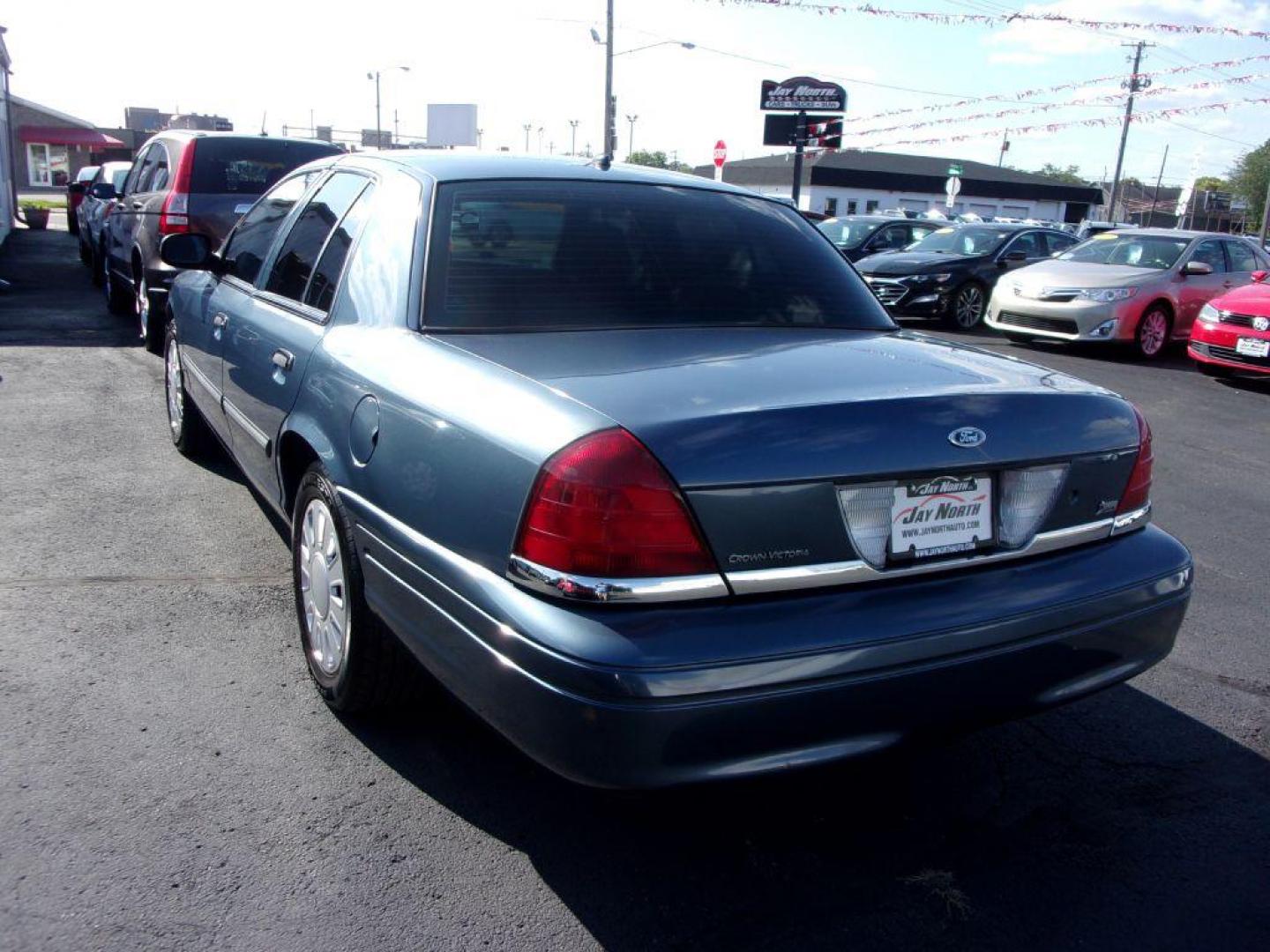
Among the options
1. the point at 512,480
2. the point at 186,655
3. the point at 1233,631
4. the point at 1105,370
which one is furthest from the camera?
the point at 1105,370

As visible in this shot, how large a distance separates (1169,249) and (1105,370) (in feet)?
8.15

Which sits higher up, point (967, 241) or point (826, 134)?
point (826, 134)

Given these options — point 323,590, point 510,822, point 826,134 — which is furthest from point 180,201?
point 826,134

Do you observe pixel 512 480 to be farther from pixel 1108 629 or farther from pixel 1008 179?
pixel 1008 179

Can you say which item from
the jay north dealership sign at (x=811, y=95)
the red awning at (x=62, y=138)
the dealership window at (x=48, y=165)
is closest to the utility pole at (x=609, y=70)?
the jay north dealership sign at (x=811, y=95)

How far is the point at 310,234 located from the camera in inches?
154

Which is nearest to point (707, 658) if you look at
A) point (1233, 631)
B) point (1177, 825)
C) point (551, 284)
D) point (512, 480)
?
point (512, 480)

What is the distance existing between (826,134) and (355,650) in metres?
23.9

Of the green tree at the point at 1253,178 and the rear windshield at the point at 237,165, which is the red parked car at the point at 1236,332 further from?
the green tree at the point at 1253,178

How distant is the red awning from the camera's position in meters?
56.5

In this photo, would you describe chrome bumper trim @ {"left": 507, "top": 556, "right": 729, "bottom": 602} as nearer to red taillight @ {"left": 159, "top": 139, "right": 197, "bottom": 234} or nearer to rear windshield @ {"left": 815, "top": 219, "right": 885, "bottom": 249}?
red taillight @ {"left": 159, "top": 139, "right": 197, "bottom": 234}

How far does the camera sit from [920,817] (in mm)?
2926

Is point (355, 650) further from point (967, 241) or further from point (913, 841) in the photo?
point (967, 241)

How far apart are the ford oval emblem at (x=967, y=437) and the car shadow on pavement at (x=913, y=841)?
706 mm
